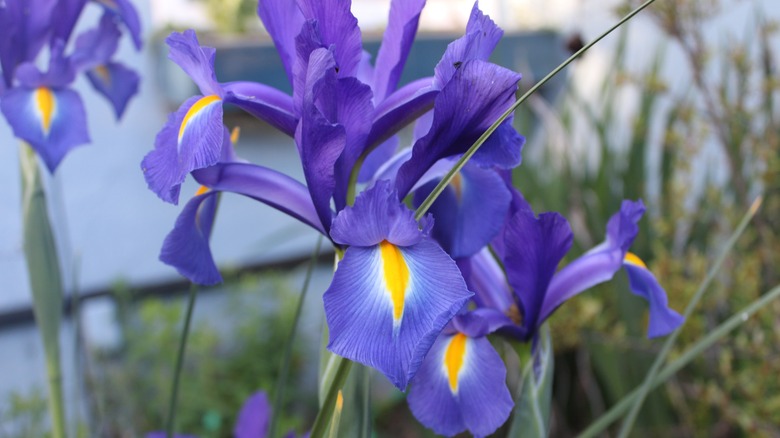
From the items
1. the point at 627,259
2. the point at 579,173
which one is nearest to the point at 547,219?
the point at 627,259

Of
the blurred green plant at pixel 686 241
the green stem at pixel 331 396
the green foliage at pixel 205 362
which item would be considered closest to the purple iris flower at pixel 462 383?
the green stem at pixel 331 396

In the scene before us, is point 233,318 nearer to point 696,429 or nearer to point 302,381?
point 302,381

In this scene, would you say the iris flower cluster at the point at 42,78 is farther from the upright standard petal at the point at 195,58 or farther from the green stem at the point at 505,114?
the green stem at the point at 505,114

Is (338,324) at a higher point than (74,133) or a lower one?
lower

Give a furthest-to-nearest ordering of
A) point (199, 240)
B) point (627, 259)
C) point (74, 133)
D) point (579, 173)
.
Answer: point (579, 173), point (74, 133), point (627, 259), point (199, 240)

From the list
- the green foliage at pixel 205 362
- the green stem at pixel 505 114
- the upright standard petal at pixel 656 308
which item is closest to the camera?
the green stem at pixel 505 114

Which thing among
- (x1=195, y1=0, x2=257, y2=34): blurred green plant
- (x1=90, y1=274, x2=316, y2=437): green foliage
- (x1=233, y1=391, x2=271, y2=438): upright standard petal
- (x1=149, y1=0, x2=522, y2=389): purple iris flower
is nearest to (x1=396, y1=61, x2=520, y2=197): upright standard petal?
(x1=149, y1=0, x2=522, y2=389): purple iris flower

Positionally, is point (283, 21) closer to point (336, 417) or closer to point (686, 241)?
point (336, 417)
